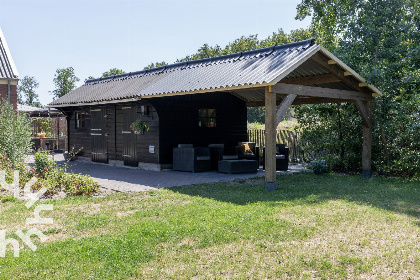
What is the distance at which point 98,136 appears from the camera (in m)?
15.0

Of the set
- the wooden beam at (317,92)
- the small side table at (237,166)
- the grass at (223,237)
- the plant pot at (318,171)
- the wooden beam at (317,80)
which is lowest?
the grass at (223,237)

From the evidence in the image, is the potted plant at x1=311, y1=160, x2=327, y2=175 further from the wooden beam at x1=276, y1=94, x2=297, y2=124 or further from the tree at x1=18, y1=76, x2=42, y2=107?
the tree at x1=18, y1=76, x2=42, y2=107

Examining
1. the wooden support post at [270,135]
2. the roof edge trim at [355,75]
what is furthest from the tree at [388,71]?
the wooden support post at [270,135]

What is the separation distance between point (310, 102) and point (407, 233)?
7.68 meters

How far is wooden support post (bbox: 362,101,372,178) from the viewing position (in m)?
11.1

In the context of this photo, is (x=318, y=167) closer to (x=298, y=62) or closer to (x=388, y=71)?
(x=388, y=71)

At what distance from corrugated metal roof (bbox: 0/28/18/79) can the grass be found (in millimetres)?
9366

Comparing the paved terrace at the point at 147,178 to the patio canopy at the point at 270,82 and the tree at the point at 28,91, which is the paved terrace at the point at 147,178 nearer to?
the patio canopy at the point at 270,82

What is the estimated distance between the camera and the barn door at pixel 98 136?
14.7 m

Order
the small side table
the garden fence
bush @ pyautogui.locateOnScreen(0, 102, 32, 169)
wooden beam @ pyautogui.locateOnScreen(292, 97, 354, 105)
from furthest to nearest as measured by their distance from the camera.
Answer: the garden fence → wooden beam @ pyautogui.locateOnScreen(292, 97, 354, 105) → the small side table → bush @ pyautogui.locateOnScreen(0, 102, 32, 169)

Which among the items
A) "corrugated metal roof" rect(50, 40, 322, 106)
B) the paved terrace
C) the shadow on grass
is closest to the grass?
the shadow on grass

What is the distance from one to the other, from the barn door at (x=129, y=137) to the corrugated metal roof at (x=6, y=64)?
482cm

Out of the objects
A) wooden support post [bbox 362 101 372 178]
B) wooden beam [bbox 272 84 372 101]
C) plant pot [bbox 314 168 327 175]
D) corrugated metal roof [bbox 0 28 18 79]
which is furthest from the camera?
corrugated metal roof [bbox 0 28 18 79]

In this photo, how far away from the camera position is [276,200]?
7.30 m
